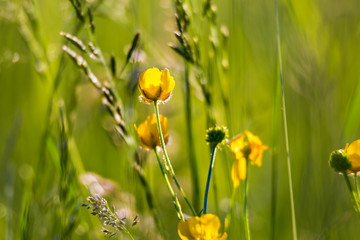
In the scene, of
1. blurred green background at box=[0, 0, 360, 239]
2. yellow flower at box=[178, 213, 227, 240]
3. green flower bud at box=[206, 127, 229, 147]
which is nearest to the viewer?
yellow flower at box=[178, 213, 227, 240]

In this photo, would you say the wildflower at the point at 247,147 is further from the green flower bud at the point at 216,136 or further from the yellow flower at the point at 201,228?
the yellow flower at the point at 201,228

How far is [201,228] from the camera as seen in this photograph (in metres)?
0.60

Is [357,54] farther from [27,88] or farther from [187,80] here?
[27,88]

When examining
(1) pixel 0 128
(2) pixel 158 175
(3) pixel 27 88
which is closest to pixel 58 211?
(2) pixel 158 175

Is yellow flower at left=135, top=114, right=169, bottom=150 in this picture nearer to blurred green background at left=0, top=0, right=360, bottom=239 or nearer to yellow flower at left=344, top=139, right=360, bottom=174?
blurred green background at left=0, top=0, right=360, bottom=239

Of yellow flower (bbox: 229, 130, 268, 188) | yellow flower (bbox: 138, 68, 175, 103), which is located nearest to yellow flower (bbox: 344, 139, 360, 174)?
yellow flower (bbox: 229, 130, 268, 188)

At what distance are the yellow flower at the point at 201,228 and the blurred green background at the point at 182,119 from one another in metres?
0.23

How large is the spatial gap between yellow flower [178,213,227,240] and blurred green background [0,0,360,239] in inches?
9.2

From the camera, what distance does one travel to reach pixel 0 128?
5.72ft

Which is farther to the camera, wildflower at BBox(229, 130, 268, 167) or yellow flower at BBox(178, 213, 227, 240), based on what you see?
wildflower at BBox(229, 130, 268, 167)

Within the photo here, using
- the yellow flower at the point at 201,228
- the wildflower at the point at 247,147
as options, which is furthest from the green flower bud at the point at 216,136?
the yellow flower at the point at 201,228

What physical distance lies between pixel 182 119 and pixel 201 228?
1291 mm

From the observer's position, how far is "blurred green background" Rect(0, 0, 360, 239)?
0.99 metres

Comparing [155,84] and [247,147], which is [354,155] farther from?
[155,84]
